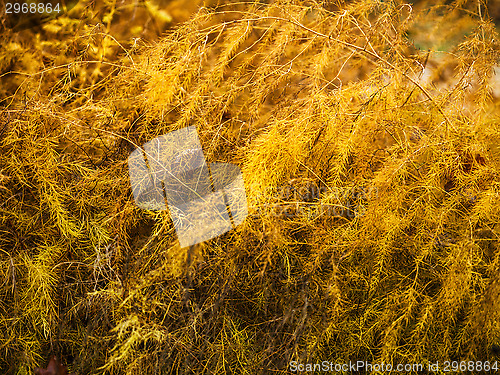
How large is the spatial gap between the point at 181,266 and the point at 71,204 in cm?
63

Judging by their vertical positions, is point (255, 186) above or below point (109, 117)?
below

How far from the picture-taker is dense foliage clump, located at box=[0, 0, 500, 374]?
1.31 m

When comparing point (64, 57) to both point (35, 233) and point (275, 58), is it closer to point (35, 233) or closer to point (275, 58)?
point (35, 233)

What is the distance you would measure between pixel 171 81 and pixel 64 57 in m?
0.62

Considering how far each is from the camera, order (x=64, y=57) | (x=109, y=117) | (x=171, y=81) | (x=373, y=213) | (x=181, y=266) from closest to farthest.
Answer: (x=181, y=266) < (x=373, y=213) < (x=171, y=81) < (x=109, y=117) < (x=64, y=57)

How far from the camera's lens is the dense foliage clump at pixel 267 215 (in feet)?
4.31

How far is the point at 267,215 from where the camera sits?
1.37m

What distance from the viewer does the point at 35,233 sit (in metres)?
1.52

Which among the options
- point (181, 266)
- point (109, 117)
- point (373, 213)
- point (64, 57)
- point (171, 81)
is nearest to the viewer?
point (181, 266)

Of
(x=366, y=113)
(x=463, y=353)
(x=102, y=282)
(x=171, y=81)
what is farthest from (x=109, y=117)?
(x=463, y=353)

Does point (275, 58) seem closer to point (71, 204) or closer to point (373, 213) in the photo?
point (373, 213)

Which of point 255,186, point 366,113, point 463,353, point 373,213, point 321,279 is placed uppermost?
point 366,113

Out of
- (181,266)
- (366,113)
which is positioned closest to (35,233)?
(181,266)

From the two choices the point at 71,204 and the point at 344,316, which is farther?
the point at 71,204
